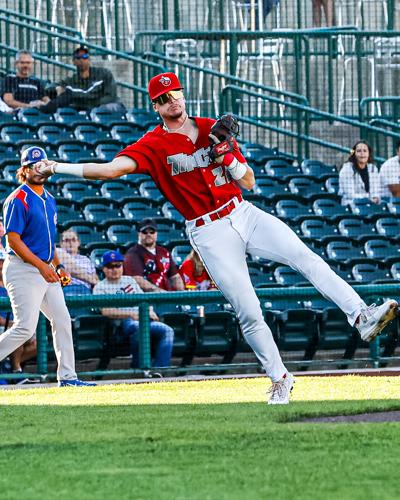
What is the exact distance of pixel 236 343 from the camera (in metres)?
12.9

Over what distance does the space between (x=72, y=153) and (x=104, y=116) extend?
165 cm

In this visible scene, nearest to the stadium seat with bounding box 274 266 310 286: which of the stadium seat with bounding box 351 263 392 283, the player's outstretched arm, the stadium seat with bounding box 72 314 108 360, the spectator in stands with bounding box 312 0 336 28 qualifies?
the stadium seat with bounding box 351 263 392 283

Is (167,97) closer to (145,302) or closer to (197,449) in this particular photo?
(197,449)

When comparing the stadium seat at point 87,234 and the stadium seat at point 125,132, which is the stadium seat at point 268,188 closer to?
the stadium seat at point 125,132

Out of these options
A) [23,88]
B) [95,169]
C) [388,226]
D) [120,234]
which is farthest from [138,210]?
[95,169]

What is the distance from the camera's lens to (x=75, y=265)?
13.1 m

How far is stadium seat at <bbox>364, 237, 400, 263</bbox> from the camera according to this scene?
15156mm

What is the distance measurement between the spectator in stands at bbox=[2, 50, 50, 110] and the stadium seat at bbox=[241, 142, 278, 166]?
263cm

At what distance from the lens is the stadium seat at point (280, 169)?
1697 centimetres

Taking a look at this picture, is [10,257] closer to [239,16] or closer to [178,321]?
[178,321]

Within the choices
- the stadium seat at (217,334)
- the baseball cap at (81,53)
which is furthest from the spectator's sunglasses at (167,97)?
the baseball cap at (81,53)

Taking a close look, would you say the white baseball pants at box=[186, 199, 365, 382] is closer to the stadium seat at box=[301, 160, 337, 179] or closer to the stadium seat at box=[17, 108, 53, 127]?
the stadium seat at box=[17, 108, 53, 127]

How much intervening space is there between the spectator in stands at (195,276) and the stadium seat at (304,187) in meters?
3.49

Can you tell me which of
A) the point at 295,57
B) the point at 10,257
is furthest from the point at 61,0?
the point at 10,257
